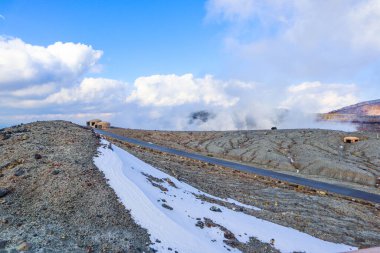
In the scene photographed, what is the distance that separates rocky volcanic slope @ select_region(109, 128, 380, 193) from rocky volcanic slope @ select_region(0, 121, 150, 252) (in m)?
38.0

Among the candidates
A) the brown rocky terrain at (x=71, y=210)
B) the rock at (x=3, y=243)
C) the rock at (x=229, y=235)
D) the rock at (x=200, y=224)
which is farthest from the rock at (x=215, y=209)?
the rock at (x=3, y=243)

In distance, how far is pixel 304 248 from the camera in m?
15.1

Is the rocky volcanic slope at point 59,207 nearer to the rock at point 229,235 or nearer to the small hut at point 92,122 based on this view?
the rock at point 229,235

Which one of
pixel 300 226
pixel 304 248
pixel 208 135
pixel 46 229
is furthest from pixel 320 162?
pixel 46 229

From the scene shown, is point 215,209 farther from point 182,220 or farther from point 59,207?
point 59,207

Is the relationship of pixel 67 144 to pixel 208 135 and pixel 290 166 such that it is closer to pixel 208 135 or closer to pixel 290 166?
pixel 290 166

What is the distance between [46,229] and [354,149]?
2490 inches

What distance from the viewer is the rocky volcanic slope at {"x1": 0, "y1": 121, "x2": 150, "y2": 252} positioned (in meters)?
10.8

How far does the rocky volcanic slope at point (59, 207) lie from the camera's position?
1084cm

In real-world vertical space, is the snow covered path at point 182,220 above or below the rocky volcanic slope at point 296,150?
below

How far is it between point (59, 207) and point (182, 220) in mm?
4988

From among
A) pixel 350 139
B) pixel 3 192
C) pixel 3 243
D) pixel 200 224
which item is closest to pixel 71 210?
pixel 3 243

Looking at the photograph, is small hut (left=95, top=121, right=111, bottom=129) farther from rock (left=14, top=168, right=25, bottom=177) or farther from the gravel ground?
rock (left=14, top=168, right=25, bottom=177)

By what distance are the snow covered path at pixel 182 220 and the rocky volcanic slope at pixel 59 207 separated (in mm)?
624
